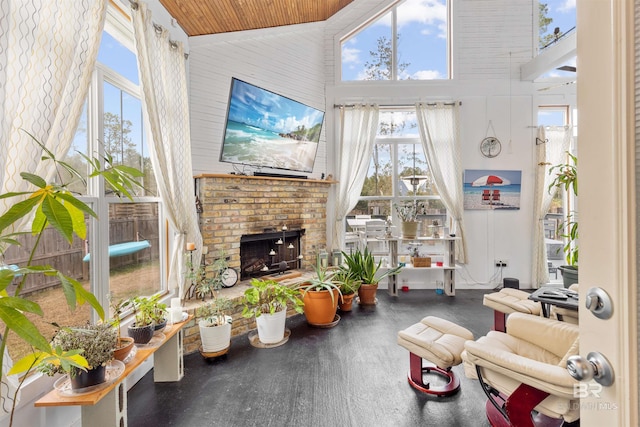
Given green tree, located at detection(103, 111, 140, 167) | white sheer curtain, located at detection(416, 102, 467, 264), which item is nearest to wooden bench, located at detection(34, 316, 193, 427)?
green tree, located at detection(103, 111, 140, 167)

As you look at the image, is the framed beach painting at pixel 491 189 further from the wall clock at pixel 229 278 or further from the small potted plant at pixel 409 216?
the wall clock at pixel 229 278

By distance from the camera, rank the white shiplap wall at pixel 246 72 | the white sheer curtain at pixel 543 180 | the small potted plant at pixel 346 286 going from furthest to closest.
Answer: the white sheer curtain at pixel 543 180 < the small potted plant at pixel 346 286 < the white shiplap wall at pixel 246 72

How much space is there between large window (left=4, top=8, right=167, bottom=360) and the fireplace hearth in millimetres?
961

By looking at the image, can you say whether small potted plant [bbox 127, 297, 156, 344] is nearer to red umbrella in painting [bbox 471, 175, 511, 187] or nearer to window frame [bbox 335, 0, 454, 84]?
window frame [bbox 335, 0, 454, 84]

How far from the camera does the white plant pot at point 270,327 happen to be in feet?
8.78

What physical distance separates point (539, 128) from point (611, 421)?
4949 millimetres

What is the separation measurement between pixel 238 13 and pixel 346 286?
3.35m

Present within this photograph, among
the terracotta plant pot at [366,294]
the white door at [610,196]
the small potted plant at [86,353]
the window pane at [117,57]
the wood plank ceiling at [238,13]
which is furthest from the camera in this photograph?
the terracotta plant pot at [366,294]

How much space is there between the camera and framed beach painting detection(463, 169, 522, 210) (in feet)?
14.3

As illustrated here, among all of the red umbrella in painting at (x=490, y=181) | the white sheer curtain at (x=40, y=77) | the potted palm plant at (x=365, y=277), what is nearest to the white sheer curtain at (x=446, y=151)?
the red umbrella in painting at (x=490, y=181)

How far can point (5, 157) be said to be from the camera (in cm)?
122

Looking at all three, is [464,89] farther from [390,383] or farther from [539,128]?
[390,383]

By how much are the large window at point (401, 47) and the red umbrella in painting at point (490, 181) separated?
5.65 ft

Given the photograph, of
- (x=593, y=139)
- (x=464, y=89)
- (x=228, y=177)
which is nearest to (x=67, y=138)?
(x=228, y=177)
